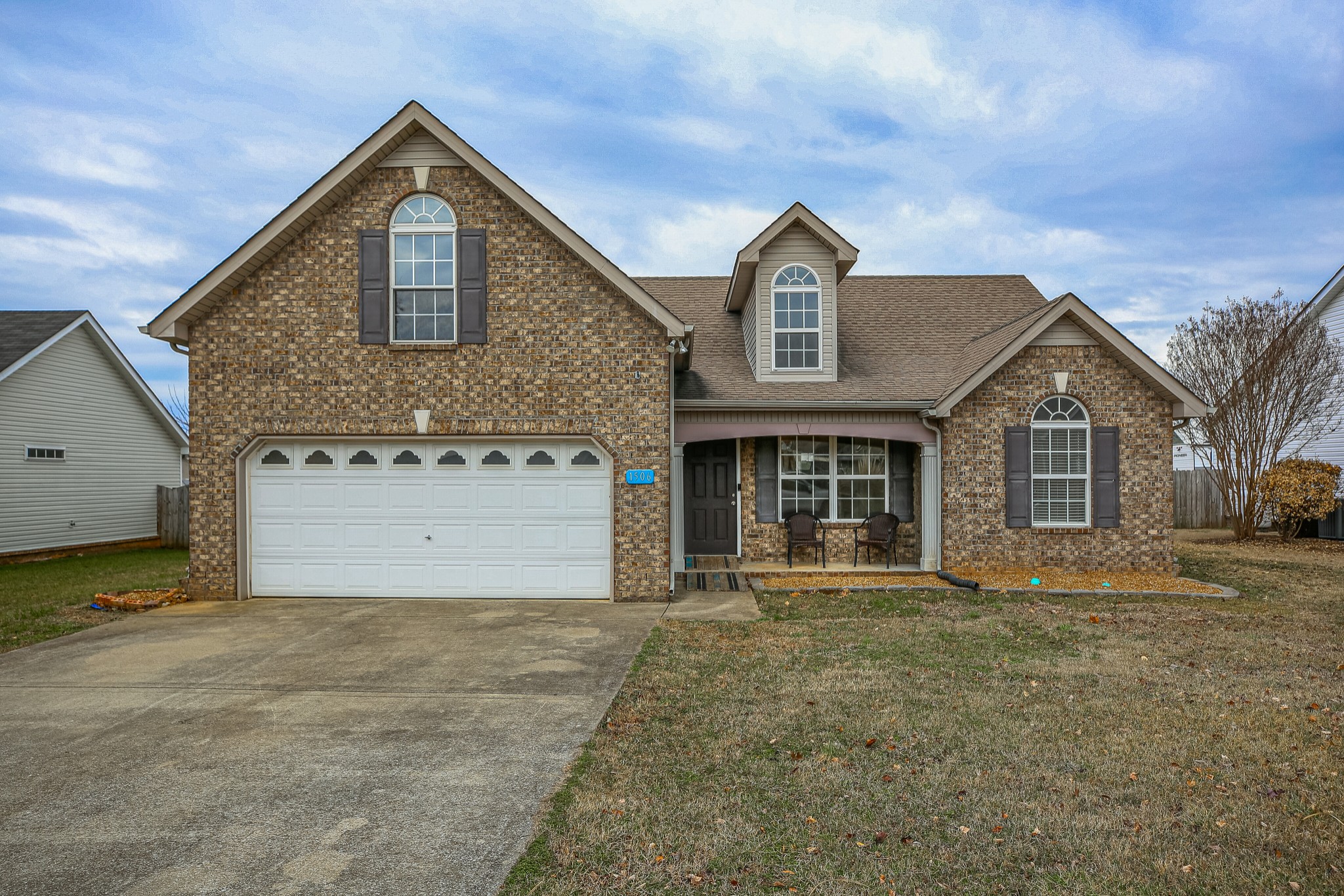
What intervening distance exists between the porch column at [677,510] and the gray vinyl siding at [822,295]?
2.72 m

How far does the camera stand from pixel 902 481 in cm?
1452

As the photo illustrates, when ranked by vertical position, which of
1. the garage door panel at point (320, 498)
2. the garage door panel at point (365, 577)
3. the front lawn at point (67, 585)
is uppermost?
the garage door panel at point (320, 498)

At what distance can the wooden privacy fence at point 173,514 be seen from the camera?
2120 cm

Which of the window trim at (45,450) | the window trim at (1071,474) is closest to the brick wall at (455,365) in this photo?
the window trim at (1071,474)

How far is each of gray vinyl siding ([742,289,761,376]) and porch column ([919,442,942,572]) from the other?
3421mm

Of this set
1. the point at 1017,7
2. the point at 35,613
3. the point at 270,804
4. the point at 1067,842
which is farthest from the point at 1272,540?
the point at 35,613

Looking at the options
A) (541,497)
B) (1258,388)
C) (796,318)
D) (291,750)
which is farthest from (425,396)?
(1258,388)

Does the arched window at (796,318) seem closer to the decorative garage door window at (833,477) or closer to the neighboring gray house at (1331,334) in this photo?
the decorative garage door window at (833,477)

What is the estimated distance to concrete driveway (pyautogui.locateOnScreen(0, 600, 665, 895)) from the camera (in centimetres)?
374

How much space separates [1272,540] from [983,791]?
2037 centimetres

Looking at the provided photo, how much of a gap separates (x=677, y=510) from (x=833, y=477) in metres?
3.71

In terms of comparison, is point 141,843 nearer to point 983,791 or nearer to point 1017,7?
point 983,791

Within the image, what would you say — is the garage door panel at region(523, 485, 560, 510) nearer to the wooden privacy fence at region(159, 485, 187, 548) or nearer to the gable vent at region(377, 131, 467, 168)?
the gable vent at region(377, 131, 467, 168)

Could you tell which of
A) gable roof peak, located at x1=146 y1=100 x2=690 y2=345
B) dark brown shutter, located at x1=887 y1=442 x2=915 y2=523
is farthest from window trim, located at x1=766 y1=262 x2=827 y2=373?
gable roof peak, located at x1=146 y1=100 x2=690 y2=345
